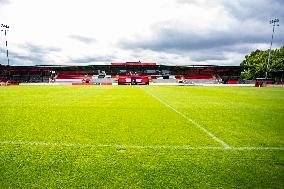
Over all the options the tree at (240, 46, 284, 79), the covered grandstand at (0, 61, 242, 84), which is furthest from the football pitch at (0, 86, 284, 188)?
the tree at (240, 46, 284, 79)

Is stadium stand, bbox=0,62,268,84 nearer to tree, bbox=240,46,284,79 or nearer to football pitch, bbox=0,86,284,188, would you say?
tree, bbox=240,46,284,79

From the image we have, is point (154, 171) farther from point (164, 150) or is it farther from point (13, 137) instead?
point (13, 137)

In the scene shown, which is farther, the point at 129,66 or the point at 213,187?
the point at 129,66

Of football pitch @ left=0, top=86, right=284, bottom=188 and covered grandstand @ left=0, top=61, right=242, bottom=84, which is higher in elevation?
covered grandstand @ left=0, top=61, right=242, bottom=84

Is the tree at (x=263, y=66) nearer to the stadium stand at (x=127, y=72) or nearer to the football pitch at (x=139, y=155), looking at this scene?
the stadium stand at (x=127, y=72)

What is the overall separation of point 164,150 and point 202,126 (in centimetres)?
285

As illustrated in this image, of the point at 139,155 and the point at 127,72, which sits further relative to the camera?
the point at 127,72

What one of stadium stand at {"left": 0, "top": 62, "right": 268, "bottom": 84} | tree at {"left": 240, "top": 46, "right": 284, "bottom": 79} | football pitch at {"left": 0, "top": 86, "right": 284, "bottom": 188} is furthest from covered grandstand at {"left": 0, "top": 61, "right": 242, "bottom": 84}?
football pitch at {"left": 0, "top": 86, "right": 284, "bottom": 188}

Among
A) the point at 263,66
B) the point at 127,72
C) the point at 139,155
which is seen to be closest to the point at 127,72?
the point at 127,72

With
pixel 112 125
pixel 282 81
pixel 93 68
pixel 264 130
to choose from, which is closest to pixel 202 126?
pixel 264 130

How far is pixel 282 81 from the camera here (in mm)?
62875

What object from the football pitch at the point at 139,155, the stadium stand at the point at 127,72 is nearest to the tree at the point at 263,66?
the stadium stand at the point at 127,72

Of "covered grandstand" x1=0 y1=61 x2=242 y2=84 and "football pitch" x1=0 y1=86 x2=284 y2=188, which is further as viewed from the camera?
"covered grandstand" x1=0 y1=61 x2=242 y2=84

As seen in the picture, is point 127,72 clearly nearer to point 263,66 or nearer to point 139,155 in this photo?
point 263,66
